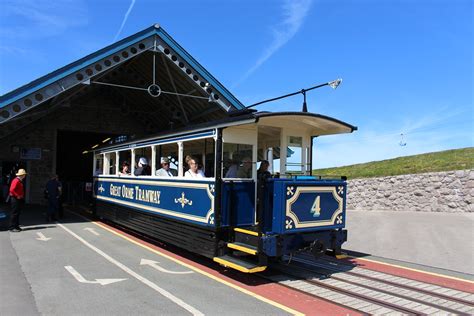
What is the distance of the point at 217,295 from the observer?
243 inches

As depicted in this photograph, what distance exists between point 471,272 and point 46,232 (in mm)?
10797

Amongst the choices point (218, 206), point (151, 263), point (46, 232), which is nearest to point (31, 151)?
point (46, 232)

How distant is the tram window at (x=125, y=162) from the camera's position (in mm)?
12211

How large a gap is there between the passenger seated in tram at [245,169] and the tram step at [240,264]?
61.1 inches

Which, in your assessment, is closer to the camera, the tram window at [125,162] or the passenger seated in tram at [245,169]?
the passenger seated in tram at [245,169]

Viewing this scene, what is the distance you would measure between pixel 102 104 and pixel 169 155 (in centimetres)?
1415

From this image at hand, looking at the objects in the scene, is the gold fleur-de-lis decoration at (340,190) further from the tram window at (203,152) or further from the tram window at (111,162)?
the tram window at (111,162)

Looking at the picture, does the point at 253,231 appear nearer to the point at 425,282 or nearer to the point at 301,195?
the point at 301,195

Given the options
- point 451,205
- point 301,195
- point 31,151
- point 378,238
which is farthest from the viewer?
point 31,151

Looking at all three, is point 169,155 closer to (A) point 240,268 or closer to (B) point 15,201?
(A) point 240,268

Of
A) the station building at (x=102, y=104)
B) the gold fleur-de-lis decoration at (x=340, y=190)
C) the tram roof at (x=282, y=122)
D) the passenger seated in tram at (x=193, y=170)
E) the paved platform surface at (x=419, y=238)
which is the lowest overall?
the paved platform surface at (x=419, y=238)

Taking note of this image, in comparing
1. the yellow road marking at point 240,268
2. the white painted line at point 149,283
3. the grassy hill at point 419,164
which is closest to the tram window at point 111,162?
the white painted line at point 149,283

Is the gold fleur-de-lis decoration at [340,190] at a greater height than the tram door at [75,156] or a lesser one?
lesser

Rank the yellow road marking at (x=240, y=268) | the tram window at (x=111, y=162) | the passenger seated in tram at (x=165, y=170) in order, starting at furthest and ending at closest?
the tram window at (x=111, y=162) < the passenger seated in tram at (x=165, y=170) < the yellow road marking at (x=240, y=268)
